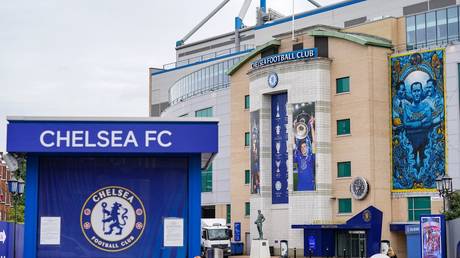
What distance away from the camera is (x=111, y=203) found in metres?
18.1

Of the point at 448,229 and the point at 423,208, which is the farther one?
the point at 423,208

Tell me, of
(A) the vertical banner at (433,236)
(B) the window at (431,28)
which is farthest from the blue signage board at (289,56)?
(A) the vertical banner at (433,236)

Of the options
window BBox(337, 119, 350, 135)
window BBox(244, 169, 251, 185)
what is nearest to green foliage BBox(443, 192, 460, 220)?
window BBox(337, 119, 350, 135)

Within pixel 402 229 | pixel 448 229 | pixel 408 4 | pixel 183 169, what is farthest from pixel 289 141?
pixel 183 169

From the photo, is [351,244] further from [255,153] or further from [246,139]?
[246,139]

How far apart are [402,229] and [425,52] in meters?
13.6

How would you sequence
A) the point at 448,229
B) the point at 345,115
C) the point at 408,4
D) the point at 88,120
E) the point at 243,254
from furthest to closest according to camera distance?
the point at 408,4
the point at 243,254
the point at 345,115
the point at 448,229
the point at 88,120

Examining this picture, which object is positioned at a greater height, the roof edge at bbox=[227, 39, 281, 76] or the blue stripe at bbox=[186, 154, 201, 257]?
the roof edge at bbox=[227, 39, 281, 76]

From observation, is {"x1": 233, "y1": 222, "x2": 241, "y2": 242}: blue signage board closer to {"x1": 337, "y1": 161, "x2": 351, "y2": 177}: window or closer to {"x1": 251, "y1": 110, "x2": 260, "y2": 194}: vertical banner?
{"x1": 251, "y1": 110, "x2": 260, "y2": 194}: vertical banner

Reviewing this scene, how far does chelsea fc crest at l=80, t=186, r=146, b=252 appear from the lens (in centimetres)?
1803

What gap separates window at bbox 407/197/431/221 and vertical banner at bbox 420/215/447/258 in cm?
2865

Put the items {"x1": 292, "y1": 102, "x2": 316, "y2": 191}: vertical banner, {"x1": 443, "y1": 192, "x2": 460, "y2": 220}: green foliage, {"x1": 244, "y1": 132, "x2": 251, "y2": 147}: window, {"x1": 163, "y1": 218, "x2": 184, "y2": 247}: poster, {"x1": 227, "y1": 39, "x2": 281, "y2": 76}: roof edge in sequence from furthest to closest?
{"x1": 244, "y1": 132, "x2": 251, "y2": 147}: window < {"x1": 227, "y1": 39, "x2": 281, "y2": 76}: roof edge < {"x1": 292, "y1": 102, "x2": 316, "y2": 191}: vertical banner < {"x1": 443, "y1": 192, "x2": 460, "y2": 220}: green foliage < {"x1": 163, "y1": 218, "x2": 184, "y2": 247}: poster

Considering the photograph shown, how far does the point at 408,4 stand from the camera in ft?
277

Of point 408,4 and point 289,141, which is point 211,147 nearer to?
point 289,141
